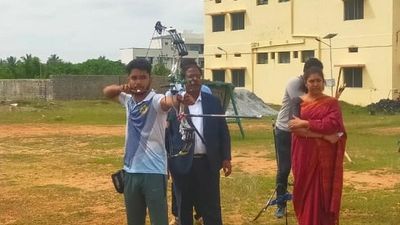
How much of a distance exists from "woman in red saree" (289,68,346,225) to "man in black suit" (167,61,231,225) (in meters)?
0.68

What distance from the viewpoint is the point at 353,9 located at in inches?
1419

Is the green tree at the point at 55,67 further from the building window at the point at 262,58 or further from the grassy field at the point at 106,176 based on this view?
the grassy field at the point at 106,176

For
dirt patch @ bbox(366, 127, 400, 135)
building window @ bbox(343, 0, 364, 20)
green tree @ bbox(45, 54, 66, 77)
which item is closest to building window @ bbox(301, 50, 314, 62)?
building window @ bbox(343, 0, 364, 20)

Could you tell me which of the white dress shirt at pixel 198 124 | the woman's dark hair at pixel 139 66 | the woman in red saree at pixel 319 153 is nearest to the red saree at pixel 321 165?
the woman in red saree at pixel 319 153

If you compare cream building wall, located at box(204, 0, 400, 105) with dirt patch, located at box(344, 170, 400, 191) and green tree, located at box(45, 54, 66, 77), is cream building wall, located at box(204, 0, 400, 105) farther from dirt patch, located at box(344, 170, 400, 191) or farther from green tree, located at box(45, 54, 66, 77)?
dirt patch, located at box(344, 170, 400, 191)

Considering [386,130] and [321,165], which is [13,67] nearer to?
[386,130]

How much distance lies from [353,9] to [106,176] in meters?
27.3

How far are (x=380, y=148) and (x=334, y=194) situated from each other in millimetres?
11056

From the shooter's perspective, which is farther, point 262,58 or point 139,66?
point 262,58

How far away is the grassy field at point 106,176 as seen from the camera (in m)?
7.93

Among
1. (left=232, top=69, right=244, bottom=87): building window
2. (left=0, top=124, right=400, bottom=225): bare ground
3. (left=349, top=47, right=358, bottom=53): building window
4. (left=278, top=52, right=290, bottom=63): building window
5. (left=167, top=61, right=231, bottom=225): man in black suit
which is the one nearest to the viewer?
(left=167, top=61, right=231, bottom=225): man in black suit

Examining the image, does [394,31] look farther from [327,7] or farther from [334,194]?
[334,194]

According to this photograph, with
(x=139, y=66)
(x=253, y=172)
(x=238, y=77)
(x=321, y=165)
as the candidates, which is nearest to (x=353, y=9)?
(x=238, y=77)

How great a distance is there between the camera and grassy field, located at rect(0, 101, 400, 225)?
793 cm
